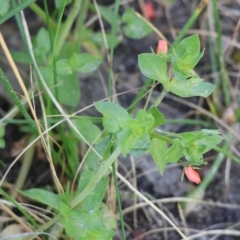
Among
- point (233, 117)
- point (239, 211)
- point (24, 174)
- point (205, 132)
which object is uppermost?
point (205, 132)

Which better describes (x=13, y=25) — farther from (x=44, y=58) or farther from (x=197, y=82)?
(x=197, y=82)

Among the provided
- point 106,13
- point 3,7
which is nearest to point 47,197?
point 3,7

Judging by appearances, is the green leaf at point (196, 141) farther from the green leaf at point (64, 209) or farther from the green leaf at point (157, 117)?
the green leaf at point (64, 209)

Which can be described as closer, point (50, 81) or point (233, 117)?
point (50, 81)

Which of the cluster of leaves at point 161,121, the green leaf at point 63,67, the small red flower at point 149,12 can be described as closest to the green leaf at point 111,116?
the cluster of leaves at point 161,121

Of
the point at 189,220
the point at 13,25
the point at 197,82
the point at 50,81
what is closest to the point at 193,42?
the point at 197,82

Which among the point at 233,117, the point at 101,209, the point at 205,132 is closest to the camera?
the point at 205,132

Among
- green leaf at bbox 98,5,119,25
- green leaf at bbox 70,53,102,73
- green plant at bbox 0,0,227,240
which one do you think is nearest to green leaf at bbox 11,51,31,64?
green plant at bbox 0,0,227,240
